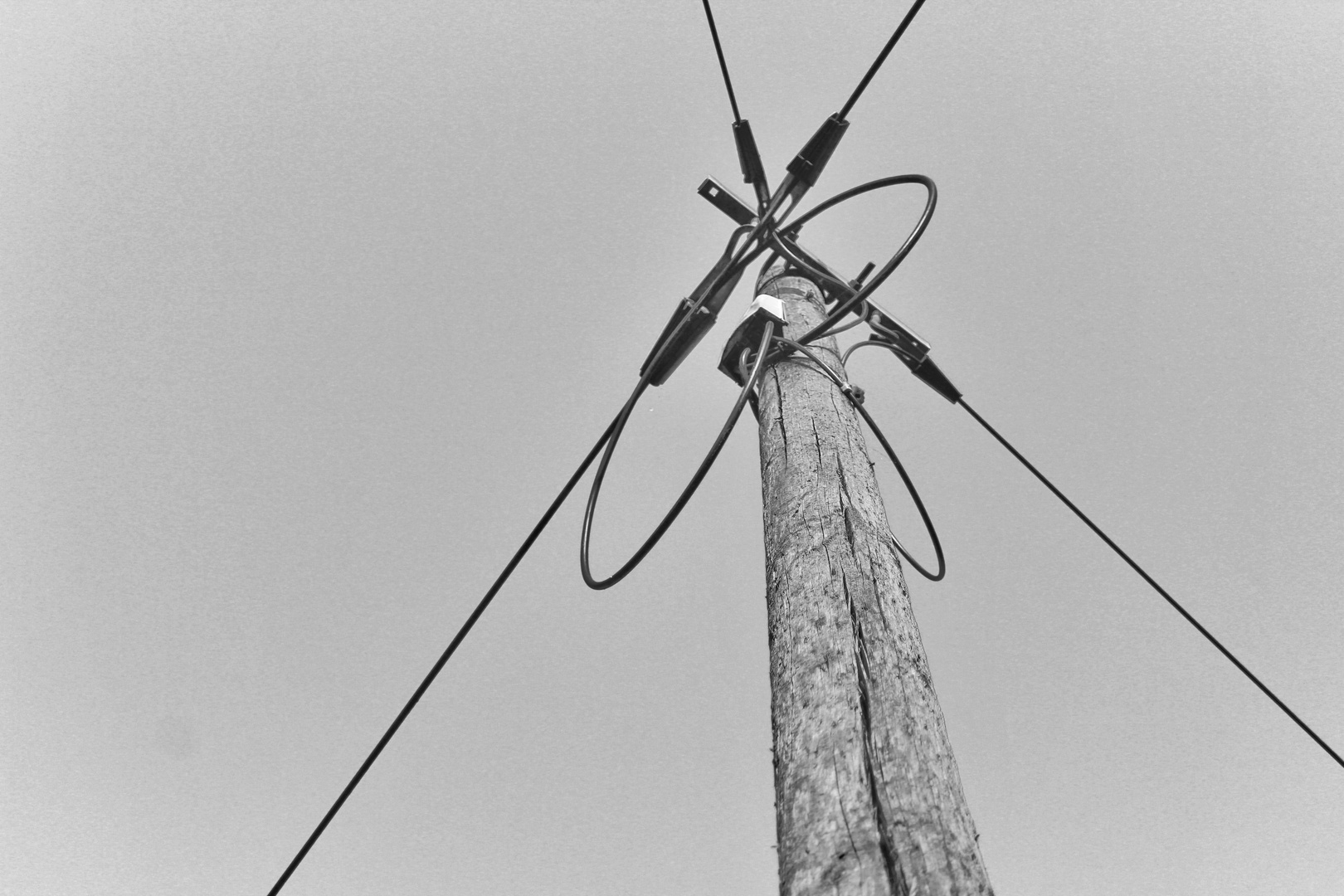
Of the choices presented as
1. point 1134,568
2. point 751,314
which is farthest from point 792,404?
point 1134,568

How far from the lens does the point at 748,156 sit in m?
3.06

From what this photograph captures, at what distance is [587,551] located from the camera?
7.77 ft

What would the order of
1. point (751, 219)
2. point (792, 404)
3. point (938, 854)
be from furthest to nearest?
point (751, 219)
point (792, 404)
point (938, 854)

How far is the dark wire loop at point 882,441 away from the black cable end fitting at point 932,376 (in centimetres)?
34

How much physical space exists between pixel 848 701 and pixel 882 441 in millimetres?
1651

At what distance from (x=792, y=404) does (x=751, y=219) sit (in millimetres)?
1309

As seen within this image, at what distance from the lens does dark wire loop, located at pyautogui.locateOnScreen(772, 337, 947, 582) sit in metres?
2.29

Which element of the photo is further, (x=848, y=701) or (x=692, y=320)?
(x=692, y=320)

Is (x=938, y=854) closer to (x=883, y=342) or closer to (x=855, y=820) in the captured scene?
(x=855, y=820)

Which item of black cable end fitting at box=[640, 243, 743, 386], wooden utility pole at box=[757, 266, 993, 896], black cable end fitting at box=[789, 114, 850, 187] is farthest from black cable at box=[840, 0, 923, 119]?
wooden utility pole at box=[757, 266, 993, 896]

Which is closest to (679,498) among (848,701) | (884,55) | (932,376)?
(848,701)

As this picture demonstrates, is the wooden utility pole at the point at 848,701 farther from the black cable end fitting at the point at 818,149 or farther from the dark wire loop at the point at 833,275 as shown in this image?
the black cable end fitting at the point at 818,149

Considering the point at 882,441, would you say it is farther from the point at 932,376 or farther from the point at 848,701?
the point at 848,701

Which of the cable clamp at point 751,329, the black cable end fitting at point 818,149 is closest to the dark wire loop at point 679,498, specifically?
the cable clamp at point 751,329
